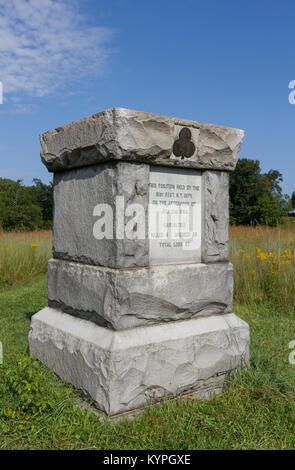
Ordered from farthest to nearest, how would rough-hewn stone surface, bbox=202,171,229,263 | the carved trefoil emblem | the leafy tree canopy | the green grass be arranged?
1. the leafy tree canopy
2. rough-hewn stone surface, bbox=202,171,229,263
3. the carved trefoil emblem
4. the green grass

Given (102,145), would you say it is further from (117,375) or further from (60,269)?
(117,375)

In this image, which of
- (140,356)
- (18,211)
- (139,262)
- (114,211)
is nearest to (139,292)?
(139,262)

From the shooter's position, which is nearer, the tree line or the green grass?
the green grass

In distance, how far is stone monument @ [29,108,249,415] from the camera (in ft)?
7.79

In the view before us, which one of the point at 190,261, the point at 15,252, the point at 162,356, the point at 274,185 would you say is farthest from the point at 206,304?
the point at 274,185

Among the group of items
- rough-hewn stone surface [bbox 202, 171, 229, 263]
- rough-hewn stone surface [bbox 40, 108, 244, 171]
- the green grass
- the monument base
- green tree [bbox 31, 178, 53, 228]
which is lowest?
the green grass

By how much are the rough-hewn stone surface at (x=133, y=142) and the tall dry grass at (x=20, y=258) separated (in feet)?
15.4

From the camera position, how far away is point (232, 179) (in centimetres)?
3075

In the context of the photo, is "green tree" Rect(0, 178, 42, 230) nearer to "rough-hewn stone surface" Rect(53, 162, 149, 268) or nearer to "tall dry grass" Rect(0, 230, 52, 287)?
→ "tall dry grass" Rect(0, 230, 52, 287)

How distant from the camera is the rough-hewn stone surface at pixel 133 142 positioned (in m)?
2.35

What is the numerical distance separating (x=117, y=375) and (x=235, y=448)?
730mm

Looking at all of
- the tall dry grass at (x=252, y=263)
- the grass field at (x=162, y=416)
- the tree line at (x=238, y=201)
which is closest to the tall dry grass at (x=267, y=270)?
the tall dry grass at (x=252, y=263)

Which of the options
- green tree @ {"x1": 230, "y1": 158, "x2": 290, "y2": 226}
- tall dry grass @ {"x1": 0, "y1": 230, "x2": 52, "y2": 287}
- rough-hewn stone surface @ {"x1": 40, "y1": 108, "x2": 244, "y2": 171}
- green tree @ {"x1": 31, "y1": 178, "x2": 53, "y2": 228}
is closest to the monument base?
rough-hewn stone surface @ {"x1": 40, "y1": 108, "x2": 244, "y2": 171}

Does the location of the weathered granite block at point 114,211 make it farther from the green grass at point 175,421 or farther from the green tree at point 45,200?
the green tree at point 45,200
